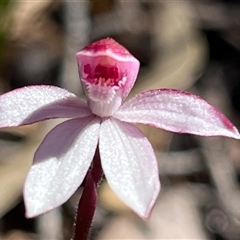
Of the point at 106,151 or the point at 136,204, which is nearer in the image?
the point at 136,204

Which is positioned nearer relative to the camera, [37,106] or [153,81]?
[37,106]

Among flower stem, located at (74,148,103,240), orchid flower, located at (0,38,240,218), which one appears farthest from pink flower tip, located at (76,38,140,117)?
flower stem, located at (74,148,103,240)

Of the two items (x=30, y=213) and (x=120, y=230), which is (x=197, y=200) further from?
(x=30, y=213)

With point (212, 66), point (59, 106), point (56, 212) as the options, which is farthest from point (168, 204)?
point (59, 106)

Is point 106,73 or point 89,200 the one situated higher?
point 106,73

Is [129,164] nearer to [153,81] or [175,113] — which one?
[175,113]

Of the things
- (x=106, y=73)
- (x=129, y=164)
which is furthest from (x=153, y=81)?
(x=129, y=164)
